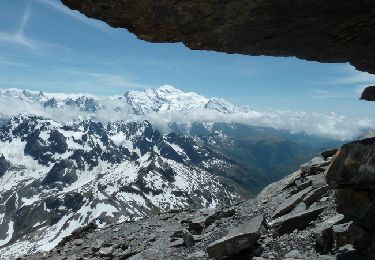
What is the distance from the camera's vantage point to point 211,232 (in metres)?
29.8

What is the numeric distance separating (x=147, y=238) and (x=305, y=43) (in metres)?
26.8

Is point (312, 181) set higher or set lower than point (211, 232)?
higher

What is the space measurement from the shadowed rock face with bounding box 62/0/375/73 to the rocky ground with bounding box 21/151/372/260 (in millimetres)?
8436

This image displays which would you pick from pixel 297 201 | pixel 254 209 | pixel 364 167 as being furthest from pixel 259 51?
pixel 254 209

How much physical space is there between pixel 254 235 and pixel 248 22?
1429cm

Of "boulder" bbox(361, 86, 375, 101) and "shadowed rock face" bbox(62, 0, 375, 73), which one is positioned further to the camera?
"boulder" bbox(361, 86, 375, 101)

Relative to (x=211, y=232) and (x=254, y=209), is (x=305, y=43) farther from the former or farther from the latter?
(x=254, y=209)

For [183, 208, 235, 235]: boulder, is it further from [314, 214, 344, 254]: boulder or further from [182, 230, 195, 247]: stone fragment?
[314, 214, 344, 254]: boulder

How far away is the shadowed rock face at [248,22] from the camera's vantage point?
11.3 metres

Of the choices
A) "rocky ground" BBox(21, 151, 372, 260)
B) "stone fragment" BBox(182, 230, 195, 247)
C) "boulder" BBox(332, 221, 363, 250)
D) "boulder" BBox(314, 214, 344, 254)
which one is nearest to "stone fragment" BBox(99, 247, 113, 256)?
"rocky ground" BBox(21, 151, 372, 260)

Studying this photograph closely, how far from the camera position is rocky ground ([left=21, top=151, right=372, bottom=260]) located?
19.9m

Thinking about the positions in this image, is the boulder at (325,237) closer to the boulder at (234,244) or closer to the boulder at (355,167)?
the boulder at (355,167)

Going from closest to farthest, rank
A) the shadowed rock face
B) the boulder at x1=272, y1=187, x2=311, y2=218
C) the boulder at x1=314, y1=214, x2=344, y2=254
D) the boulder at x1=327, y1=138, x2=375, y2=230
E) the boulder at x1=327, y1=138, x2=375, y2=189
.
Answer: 1. the shadowed rock face
2. the boulder at x1=327, y1=138, x2=375, y2=189
3. the boulder at x1=327, y1=138, x2=375, y2=230
4. the boulder at x1=314, y1=214, x2=344, y2=254
5. the boulder at x1=272, y1=187, x2=311, y2=218

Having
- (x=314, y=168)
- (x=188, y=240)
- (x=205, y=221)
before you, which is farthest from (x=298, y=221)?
(x=314, y=168)
